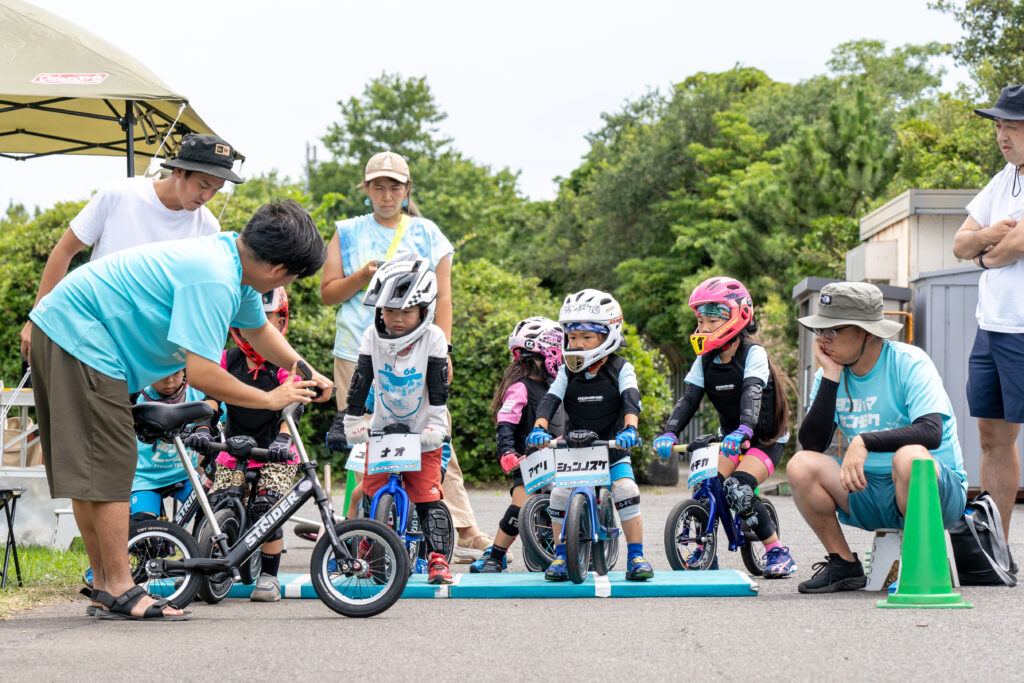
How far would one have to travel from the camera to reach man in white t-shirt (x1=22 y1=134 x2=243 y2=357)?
6.47 meters

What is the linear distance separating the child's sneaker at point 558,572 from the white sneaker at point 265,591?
55.3 inches

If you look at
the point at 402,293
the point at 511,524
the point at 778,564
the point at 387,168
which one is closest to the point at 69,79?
the point at 387,168

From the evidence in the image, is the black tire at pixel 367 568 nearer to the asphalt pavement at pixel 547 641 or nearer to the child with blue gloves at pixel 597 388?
the asphalt pavement at pixel 547 641

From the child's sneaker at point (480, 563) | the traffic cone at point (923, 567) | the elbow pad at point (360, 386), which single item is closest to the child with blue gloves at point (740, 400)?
the child's sneaker at point (480, 563)

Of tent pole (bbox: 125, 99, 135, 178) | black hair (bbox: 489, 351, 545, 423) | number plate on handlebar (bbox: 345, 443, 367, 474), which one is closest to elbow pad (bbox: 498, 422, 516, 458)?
black hair (bbox: 489, 351, 545, 423)

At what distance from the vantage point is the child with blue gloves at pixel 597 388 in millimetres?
6637

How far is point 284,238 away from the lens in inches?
209

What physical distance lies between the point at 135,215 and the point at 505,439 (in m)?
2.45

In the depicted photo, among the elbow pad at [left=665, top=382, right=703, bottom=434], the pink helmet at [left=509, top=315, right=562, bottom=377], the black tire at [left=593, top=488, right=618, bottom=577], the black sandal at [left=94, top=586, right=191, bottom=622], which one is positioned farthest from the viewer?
the pink helmet at [left=509, top=315, right=562, bottom=377]

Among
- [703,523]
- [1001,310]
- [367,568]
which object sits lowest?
[367,568]

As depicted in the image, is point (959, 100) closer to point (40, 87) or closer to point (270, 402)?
point (40, 87)

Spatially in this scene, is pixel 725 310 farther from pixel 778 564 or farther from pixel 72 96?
pixel 72 96

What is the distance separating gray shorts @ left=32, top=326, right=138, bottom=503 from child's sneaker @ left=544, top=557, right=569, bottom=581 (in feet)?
7.33

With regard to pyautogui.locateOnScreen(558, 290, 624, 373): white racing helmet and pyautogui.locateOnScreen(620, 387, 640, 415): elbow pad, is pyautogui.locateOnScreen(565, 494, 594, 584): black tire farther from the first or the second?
pyautogui.locateOnScreen(558, 290, 624, 373): white racing helmet
